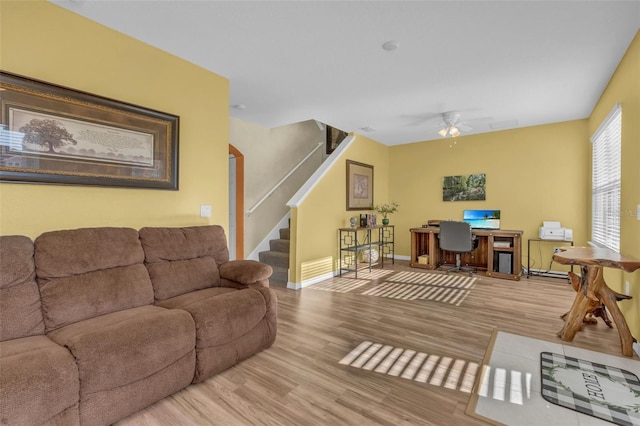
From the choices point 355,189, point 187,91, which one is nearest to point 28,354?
point 187,91

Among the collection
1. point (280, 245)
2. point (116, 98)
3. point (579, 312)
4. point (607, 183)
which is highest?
point (116, 98)

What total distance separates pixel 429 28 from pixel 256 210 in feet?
12.5

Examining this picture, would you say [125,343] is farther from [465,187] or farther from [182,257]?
[465,187]

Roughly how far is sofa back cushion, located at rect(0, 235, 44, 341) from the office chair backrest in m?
5.03

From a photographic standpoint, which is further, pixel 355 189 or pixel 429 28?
pixel 355 189

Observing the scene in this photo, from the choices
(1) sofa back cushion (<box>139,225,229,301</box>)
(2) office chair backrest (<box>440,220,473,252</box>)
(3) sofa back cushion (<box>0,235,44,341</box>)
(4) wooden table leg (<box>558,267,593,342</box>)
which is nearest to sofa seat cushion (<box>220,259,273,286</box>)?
(1) sofa back cushion (<box>139,225,229,301</box>)

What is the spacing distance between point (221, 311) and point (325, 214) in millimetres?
3086

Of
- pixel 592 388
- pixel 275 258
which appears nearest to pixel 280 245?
pixel 275 258

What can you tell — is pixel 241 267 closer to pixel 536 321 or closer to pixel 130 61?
pixel 130 61

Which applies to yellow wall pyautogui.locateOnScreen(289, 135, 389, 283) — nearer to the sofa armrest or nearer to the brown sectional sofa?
the sofa armrest

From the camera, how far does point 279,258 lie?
187 inches

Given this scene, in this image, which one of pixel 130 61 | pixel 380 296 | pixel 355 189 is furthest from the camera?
pixel 355 189

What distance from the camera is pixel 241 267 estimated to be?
2654 mm

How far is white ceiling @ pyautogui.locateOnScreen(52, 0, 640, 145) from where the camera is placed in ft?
7.06
